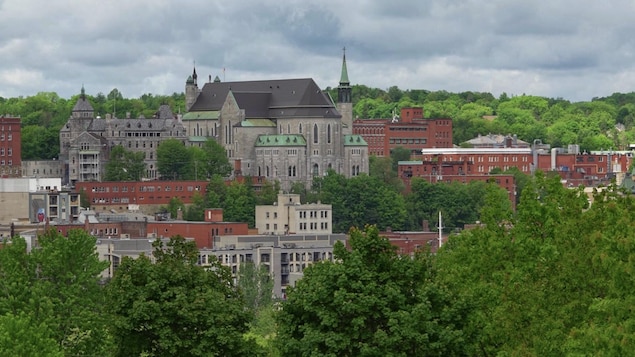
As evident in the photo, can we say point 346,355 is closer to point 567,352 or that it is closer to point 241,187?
point 567,352

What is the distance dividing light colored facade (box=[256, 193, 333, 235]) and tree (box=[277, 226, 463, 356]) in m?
123

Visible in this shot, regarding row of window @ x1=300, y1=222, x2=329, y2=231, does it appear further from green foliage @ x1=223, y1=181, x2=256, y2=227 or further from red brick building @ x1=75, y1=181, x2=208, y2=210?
red brick building @ x1=75, y1=181, x2=208, y2=210

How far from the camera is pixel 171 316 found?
1984 inches

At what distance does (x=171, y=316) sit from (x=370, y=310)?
5.70m

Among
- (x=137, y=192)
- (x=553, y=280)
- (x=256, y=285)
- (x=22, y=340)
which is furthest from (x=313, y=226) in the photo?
(x=553, y=280)

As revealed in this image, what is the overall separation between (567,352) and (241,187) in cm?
15217

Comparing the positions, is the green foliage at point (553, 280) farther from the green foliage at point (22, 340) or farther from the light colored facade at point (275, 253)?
the light colored facade at point (275, 253)

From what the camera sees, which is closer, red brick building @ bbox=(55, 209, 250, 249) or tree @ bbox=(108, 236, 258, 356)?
tree @ bbox=(108, 236, 258, 356)

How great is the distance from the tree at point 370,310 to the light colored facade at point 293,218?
123194 millimetres

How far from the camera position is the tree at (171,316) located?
50.1 m

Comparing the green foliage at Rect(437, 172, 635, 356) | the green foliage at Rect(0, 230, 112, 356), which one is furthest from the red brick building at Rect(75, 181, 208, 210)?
the green foliage at Rect(437, 172, 635, 356)

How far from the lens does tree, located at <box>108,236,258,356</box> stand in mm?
50094

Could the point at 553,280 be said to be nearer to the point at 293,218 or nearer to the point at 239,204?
the point at 293,218

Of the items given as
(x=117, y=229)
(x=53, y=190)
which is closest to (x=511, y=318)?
(x=117, y=229)
